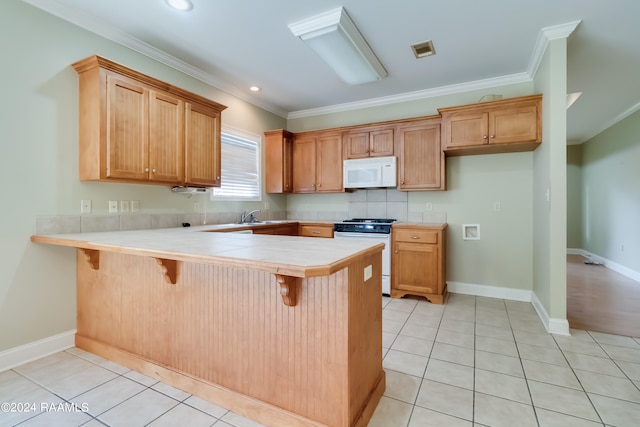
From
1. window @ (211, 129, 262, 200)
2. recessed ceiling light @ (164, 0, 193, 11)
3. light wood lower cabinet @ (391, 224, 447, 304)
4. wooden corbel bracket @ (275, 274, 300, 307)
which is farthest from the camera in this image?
window @ (211, 129, 262, 200)

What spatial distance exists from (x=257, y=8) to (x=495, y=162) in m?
3.17

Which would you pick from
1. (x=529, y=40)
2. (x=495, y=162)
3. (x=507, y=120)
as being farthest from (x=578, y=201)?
(x=529, y=40)

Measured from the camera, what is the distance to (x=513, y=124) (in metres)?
3.22

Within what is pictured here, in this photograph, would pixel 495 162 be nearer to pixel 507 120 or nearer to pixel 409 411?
pixel 507 120

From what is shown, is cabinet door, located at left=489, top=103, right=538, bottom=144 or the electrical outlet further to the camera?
cabinet door, located at left=489, top=103, right=538, bottom=144

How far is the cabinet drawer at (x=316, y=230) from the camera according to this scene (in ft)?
13.6

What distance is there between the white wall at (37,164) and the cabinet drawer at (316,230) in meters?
2.39

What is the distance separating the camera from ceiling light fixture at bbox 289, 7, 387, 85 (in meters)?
2.50

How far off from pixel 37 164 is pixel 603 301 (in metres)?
5.82

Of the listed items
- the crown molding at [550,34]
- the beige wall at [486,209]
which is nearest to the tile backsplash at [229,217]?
the beige wall at [486,209]

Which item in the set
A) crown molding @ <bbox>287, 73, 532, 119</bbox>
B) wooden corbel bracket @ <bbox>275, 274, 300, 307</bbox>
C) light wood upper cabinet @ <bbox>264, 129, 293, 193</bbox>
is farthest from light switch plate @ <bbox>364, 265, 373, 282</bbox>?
crown molding @ <bbox>287, 73, 532, 119</bbox>

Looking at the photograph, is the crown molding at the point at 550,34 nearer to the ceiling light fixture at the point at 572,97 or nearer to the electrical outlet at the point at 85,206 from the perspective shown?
the ceiling light fixture at the point at 572,97

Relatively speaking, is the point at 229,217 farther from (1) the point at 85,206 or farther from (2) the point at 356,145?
(2) the point at 356,145

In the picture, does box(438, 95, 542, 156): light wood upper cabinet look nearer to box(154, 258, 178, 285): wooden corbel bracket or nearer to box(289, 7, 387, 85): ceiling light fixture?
box(289, 7, 387, 85): ceiling light fixture
